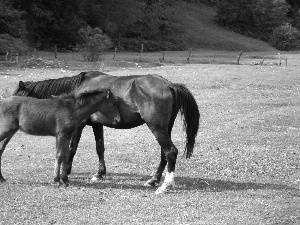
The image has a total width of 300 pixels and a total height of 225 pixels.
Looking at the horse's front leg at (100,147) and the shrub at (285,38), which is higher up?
the horse's front leg at (100,147)

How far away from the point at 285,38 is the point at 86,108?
69.3 metres

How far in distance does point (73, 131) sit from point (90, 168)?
2.21 meters

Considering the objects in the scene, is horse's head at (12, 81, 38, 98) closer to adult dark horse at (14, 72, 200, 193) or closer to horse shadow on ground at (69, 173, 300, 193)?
adult dark horse at (14, 72, 200, 193)

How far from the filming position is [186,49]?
68938 millimetres

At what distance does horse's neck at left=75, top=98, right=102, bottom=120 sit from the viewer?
11.3 metres

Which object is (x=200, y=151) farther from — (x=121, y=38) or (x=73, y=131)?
(x=121, y=38)

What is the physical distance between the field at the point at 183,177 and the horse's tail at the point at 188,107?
91 cm

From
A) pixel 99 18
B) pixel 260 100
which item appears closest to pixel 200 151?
pixel 260 100

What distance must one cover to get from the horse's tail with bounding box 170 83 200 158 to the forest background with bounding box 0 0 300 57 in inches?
1370

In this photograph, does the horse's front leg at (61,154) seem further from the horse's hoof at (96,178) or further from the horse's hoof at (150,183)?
the horse's hoof at (150,183)

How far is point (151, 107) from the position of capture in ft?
37.2

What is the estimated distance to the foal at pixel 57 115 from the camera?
443 inches

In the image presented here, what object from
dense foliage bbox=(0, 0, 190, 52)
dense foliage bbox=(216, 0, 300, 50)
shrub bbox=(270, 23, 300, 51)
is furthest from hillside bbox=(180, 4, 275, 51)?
dense foliage bbox=(0, 0, 190, 52)

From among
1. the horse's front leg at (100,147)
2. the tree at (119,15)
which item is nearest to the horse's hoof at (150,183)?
the horse's front leg at (100,147)
